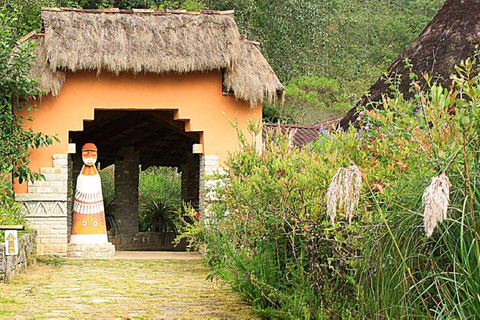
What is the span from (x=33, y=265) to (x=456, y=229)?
7.14m

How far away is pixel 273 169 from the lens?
Result: 18.6 ft

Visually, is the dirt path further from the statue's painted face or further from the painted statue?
the statue's painted face

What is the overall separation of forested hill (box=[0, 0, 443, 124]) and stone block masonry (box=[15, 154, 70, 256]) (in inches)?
242

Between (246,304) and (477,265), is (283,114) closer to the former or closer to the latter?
(246,304)

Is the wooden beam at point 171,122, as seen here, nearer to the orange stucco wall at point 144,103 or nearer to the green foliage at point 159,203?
the orange stucco wall at point 144,103

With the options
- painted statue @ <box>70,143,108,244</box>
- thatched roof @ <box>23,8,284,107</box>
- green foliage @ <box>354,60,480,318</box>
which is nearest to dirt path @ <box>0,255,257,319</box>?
painted statue @ <box>70,143,108,244</box>

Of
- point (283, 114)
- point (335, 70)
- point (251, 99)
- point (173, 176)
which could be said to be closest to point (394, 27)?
point (335, 70)

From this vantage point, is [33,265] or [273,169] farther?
[33,265]

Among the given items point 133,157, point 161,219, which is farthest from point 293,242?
point 161,219

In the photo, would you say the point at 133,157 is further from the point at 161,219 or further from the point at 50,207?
the point at 50,207

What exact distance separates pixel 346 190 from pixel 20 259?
5.97 meters

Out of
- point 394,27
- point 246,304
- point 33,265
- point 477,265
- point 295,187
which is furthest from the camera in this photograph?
point 394,27

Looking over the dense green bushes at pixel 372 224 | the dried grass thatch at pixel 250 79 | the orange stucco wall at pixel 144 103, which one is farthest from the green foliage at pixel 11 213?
the dried grass thatch at pixel 250 79

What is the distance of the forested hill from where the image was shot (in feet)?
63.1
